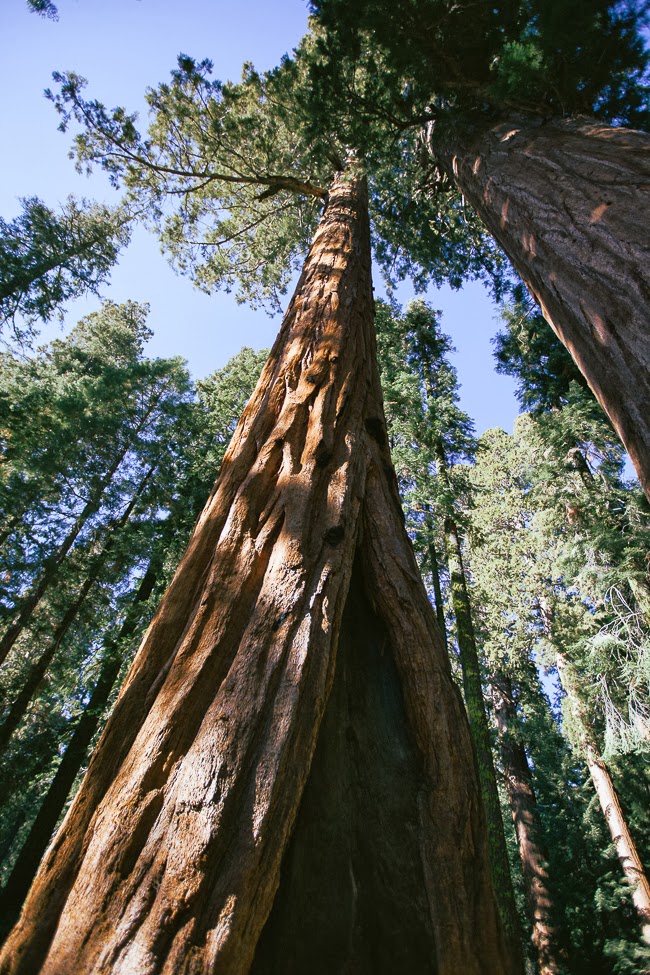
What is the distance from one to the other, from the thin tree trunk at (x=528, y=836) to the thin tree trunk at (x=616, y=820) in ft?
6.36

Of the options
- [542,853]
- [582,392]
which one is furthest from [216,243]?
[542,853]

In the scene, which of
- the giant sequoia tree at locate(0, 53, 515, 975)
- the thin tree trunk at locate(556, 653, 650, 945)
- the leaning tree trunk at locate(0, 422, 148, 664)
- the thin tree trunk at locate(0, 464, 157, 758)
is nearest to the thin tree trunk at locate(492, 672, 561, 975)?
the thin tree trunk at locate(556, 653, 650, 945)

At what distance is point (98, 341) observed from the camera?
57.4 ft

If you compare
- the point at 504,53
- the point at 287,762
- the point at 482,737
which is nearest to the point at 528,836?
the point at 482,737

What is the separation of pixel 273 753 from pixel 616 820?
11999mm

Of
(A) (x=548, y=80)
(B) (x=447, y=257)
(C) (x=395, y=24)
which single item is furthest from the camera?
(B) (x=447, y=257)

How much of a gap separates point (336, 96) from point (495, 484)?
510 inches

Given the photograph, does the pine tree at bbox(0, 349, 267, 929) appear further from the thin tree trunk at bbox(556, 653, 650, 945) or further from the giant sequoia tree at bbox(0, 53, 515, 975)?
the thin tree trunk at bbox(556, 653, 650, 945)

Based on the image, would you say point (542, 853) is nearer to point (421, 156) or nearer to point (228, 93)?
point (421, 156)

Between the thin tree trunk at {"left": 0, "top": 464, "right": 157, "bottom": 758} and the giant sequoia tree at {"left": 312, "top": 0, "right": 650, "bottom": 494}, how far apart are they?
9.34m

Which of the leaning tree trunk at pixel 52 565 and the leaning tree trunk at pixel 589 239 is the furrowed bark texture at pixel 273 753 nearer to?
the leaning tree trunk at pixel 589 239

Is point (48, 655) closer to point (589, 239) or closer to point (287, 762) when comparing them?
point (287, 762)

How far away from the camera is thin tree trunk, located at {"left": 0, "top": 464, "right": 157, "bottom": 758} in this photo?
938 centimetres

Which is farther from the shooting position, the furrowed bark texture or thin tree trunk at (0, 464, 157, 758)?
thin tree trunk at (0, 464, 157, 758)
